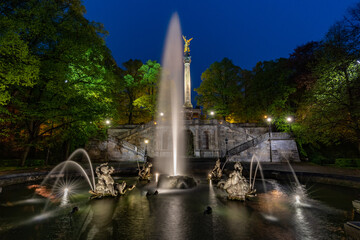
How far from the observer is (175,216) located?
207 inches

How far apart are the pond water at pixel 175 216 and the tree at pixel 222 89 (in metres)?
29.1

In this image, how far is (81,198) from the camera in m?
7.28

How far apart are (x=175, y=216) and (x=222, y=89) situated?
34309 millimetres

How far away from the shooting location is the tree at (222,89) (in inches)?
1417

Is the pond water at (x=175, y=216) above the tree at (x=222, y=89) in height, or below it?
below

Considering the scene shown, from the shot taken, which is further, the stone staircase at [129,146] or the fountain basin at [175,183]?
the stone staircase at [129,146]

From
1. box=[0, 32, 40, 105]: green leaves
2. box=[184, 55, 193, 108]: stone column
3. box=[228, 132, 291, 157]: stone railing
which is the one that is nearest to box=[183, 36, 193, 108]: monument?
box=[184, 55, 193, 108]: stone column

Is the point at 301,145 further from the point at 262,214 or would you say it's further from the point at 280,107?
the point at 262,214

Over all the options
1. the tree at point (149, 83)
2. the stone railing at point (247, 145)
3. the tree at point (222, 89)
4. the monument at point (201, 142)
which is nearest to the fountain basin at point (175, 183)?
the monument at point (201, 142)

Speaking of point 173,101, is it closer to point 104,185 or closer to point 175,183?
point 175,183

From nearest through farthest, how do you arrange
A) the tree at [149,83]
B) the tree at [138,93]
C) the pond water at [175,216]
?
the pond water at [175,216] → the tree at [149,83] → the tree at [138,93]

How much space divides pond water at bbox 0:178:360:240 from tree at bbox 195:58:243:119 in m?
29.1

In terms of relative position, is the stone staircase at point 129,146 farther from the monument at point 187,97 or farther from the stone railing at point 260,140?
the monument at point 187,97

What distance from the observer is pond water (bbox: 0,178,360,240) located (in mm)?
4137
